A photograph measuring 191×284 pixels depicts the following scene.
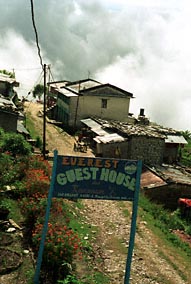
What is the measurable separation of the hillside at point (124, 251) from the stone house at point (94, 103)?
923 inches

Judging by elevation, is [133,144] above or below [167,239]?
above

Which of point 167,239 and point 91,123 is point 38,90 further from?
point 167,239

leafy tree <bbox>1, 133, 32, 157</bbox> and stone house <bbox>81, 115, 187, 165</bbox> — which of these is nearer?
leafy tree <bbox>1, 133, 32, 157</bbox>

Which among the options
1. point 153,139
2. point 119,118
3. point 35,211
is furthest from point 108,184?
point 119,118

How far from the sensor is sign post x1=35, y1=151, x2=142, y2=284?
947 cm

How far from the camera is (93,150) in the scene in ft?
115

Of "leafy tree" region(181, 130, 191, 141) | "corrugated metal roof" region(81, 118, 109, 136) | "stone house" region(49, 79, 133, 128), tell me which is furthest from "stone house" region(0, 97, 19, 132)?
"leafy tree" region(181, 130, 191, 141)

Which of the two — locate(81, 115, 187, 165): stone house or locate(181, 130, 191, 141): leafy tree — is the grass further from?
locate(181, 130, 191, 141): leafy tree

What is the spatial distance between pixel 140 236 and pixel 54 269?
6.46m

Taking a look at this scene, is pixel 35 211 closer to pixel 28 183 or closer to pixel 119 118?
pixel 28 183

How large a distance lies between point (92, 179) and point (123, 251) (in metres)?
5.49

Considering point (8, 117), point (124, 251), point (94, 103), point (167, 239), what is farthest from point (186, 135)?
point (124, 251)

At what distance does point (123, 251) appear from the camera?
Answer: 14.0 meters

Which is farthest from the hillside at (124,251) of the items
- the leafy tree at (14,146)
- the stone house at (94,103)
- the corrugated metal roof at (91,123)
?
the stone house at (94,103)
